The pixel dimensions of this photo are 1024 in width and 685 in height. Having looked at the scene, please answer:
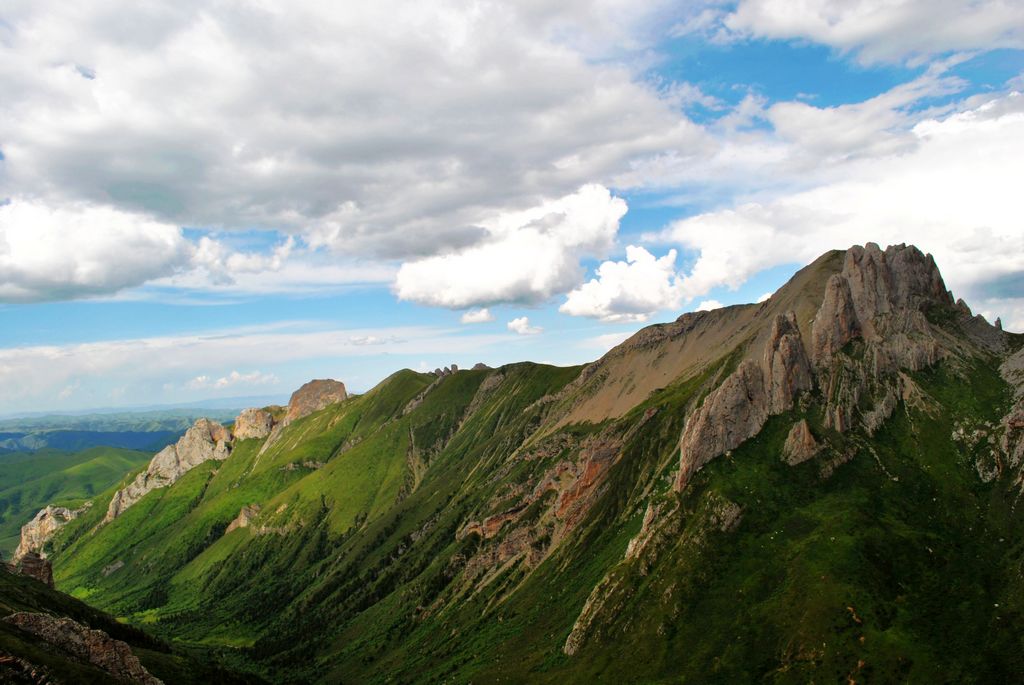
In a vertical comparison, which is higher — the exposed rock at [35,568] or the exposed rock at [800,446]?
the exposed rock at [800,446]

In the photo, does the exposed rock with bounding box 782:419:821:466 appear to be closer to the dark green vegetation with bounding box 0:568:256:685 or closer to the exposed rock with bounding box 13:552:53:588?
the dark green vegetation with bounding box 0:568:256:685

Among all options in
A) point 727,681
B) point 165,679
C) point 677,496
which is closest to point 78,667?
point 165,679

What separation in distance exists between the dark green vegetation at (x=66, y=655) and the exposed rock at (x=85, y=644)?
2087 millimetres

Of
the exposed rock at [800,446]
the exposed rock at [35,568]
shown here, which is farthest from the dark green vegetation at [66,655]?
the exposed rock at [800,446]

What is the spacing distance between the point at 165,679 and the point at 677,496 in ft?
462

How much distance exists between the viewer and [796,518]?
550 ft

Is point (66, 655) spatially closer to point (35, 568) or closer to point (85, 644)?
point (85, 644)

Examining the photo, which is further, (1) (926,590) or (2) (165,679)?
(1) (926,590)

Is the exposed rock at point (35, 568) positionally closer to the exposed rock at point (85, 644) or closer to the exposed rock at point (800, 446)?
the exposed rock at point (85, 644)

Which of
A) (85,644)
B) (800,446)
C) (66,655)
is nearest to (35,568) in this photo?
(85,644)

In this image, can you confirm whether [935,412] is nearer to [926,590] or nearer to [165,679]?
[926,590]

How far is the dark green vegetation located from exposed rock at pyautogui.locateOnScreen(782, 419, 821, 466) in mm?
162105

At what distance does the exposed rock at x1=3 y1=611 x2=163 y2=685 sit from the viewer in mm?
87062

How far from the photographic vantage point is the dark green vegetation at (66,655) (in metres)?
77.6
